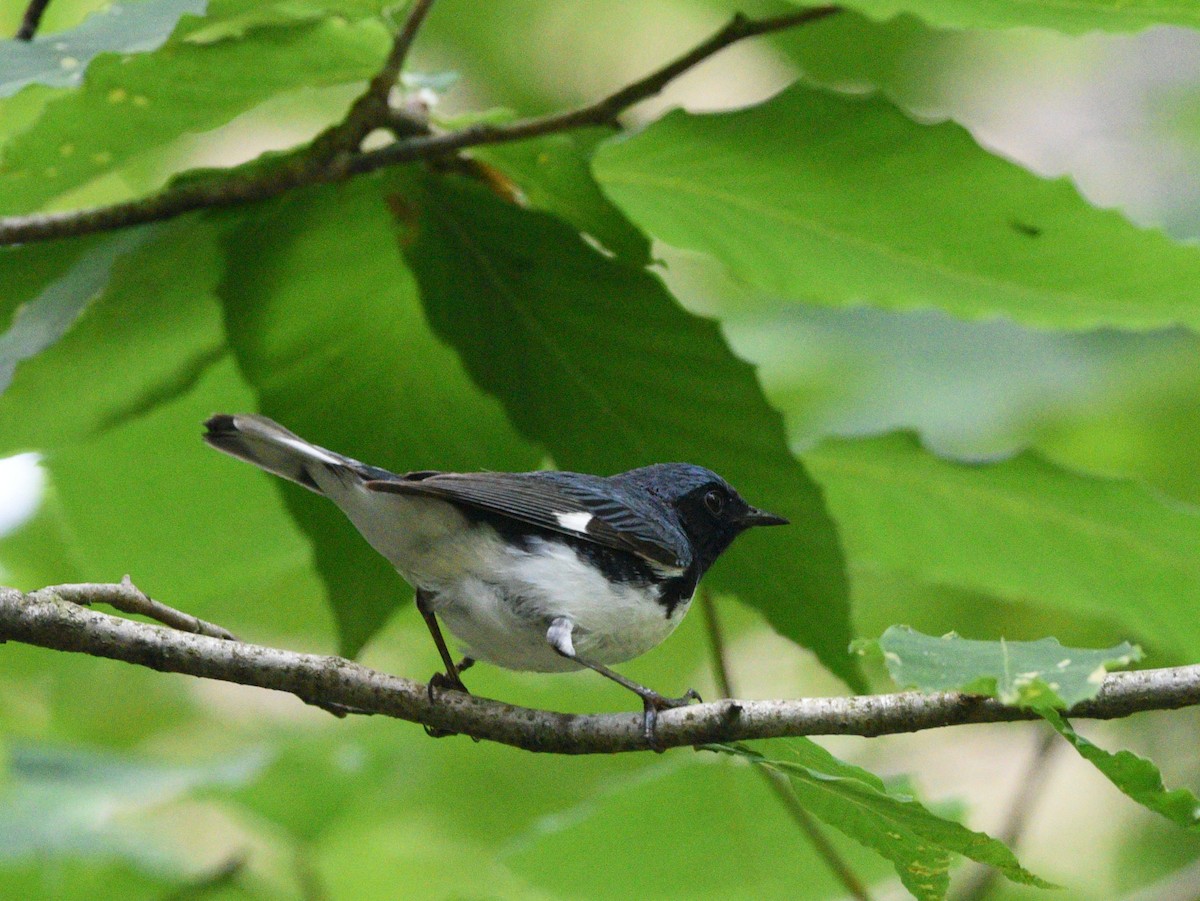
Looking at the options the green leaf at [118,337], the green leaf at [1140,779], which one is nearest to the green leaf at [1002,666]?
the green leaf at [1140,779]

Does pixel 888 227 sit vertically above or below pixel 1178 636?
above

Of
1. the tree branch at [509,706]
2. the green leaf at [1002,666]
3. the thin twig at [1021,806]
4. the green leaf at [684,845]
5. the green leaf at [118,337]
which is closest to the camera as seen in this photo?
the green leaf at [1002,666]

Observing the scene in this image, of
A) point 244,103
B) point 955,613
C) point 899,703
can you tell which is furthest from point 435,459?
point 955,613

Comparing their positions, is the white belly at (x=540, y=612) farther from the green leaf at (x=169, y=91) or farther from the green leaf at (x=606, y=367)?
the green leaf at (x=169, y=91)

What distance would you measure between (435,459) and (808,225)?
82 cm

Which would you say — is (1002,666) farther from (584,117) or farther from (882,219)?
(584,117)

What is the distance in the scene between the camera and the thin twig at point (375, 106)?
217 cm

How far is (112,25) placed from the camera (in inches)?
87.4

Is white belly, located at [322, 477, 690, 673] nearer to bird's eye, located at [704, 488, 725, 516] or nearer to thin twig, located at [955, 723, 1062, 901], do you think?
bird's eye, located at [704, 488, 725, 516]

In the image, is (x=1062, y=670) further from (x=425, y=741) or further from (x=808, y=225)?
(x=425, y=741)

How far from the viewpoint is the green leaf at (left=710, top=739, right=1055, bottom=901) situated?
159 centimetres

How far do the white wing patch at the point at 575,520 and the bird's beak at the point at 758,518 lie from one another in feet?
0.98

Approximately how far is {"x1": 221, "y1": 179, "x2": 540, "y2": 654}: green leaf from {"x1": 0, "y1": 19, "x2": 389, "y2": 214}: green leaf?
0.20 metres

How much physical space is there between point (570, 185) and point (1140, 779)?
1409 millimetres
